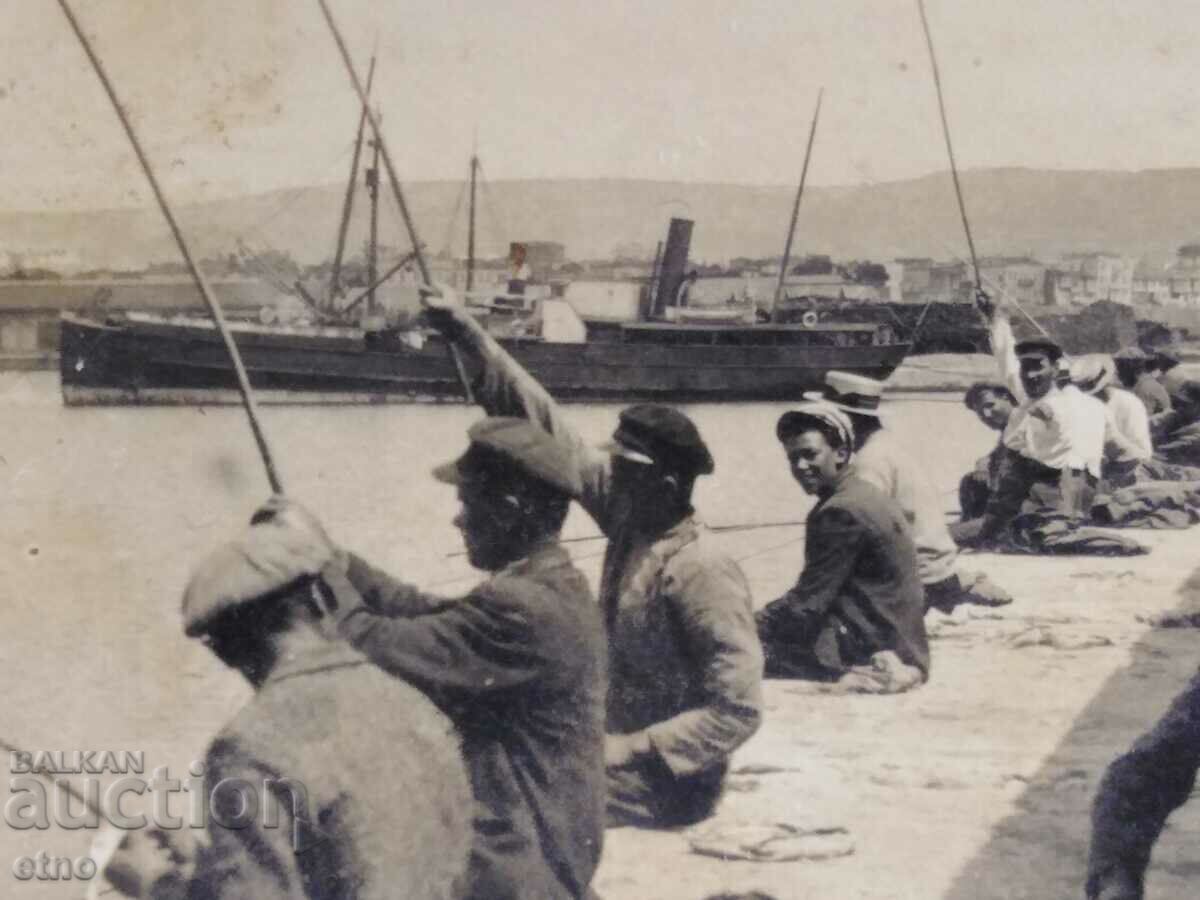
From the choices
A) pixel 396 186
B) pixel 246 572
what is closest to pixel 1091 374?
pixel 396 186

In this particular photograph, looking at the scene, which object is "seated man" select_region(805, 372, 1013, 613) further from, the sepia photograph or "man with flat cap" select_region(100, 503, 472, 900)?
"man with flat cap" select_region(100, 503, 472, 900)

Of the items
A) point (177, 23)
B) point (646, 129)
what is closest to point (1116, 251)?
Result: point (646, 129)

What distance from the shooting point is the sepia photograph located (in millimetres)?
3549

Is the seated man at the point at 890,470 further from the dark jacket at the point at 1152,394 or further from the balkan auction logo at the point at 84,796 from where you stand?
the dark jacket at the point at 1152,394

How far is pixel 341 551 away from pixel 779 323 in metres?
9.45

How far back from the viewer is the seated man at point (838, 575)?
575cm

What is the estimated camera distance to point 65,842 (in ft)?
16.5

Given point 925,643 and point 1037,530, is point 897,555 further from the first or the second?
point 1037,530

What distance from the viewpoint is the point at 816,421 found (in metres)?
5.83

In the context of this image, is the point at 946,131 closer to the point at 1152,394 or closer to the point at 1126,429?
the point at 1126,429

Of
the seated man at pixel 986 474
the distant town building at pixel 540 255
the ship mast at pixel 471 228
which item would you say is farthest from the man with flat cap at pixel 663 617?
the seated man at pixel 986 474

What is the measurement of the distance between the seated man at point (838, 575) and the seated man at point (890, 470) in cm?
17

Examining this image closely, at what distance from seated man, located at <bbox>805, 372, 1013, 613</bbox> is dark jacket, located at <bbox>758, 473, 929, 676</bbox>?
0.72 ft

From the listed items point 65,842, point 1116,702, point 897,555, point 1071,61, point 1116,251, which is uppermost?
point 1071,61
